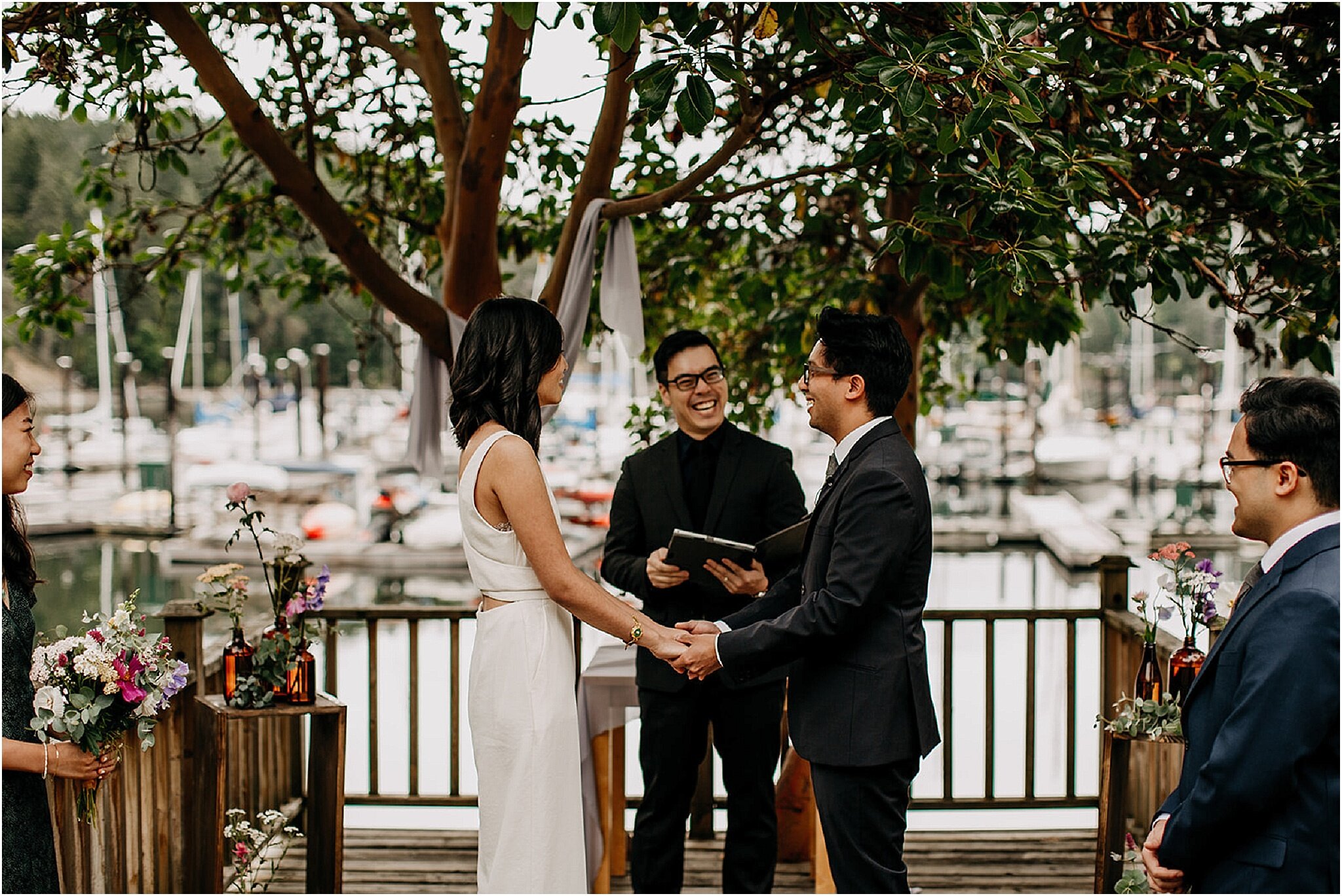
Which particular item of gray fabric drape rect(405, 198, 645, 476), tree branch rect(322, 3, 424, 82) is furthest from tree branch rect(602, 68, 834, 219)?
tree branch rect(322, 3, 424, 82)

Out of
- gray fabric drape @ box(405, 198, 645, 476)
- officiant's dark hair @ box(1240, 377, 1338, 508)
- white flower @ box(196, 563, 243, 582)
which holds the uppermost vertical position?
gray fabric drape @ box(405, 198, 645, 476)

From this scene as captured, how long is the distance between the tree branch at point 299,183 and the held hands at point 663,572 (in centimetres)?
158

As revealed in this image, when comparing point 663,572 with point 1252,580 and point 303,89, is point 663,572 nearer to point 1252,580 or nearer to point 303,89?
point 1252,580

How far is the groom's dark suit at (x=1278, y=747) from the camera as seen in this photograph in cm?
188

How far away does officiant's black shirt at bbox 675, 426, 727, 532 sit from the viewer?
3.73 m

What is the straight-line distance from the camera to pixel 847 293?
181 inches

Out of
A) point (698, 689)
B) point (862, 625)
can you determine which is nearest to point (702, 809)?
point (698, 689)

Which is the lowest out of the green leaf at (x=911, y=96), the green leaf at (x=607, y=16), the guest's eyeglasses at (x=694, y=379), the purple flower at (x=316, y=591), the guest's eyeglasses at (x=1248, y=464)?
the purple flower at (x=316, y=591)

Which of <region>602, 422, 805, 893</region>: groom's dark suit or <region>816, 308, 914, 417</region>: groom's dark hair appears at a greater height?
<region>816, 308, 914, 417</region>: groom's dark hair

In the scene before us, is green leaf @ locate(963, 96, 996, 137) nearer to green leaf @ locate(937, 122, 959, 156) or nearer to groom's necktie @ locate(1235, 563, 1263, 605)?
green leaf @ locate(937, 122, 959, 156)

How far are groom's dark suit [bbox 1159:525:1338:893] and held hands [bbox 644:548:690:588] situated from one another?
5.45ft

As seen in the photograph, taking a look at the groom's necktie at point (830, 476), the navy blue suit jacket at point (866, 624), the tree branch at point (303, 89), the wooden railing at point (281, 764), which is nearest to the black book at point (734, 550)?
the groom's necktie at point (830, 476)

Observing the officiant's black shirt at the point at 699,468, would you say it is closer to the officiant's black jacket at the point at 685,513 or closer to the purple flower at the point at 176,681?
the officiant's black jacket at the point at 685,513

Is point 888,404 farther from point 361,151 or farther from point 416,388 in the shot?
point 361,151
